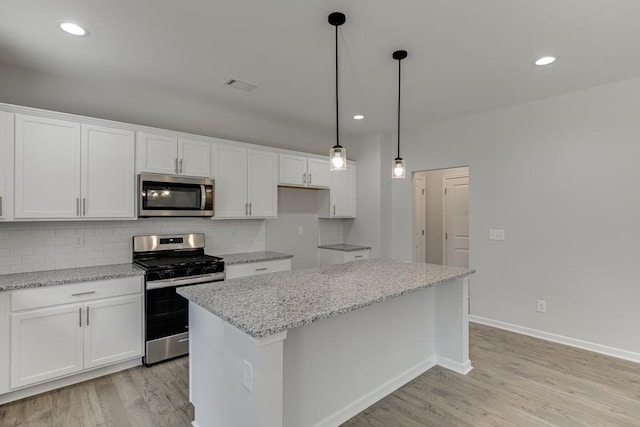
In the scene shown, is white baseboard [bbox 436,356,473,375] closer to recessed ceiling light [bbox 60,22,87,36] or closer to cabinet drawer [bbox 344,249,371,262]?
cabinet drawer [bbox 344,249,371,262]

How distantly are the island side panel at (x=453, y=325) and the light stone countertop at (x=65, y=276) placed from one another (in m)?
2.75

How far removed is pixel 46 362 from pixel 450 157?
15.6 ft

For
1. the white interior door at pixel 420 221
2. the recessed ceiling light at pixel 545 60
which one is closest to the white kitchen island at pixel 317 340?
the recessed ceiling light at pixel 545 60

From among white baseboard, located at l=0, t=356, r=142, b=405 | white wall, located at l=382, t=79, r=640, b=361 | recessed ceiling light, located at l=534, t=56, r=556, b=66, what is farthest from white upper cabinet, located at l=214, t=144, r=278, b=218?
recessed ceiling light, located at l=534, t=56, r=556, b=66

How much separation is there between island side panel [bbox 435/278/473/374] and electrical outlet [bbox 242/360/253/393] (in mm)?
2056

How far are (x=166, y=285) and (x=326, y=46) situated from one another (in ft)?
8.19

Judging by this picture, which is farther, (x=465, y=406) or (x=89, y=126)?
(x=89, y=126)

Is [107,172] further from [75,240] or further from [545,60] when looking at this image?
[545,60]

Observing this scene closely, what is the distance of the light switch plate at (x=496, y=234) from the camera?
13.1 ft

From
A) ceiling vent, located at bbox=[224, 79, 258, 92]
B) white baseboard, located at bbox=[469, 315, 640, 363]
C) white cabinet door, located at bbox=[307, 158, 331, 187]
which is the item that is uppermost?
ceiling vent, located at bbox=[224, 79, 258, 92]

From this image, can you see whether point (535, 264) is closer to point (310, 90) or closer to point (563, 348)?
point (563, 348)

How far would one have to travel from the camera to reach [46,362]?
250cm

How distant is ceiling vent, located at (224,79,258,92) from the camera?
3.17 m

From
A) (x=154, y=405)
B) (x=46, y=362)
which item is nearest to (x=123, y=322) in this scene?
(x=46, y=362)
